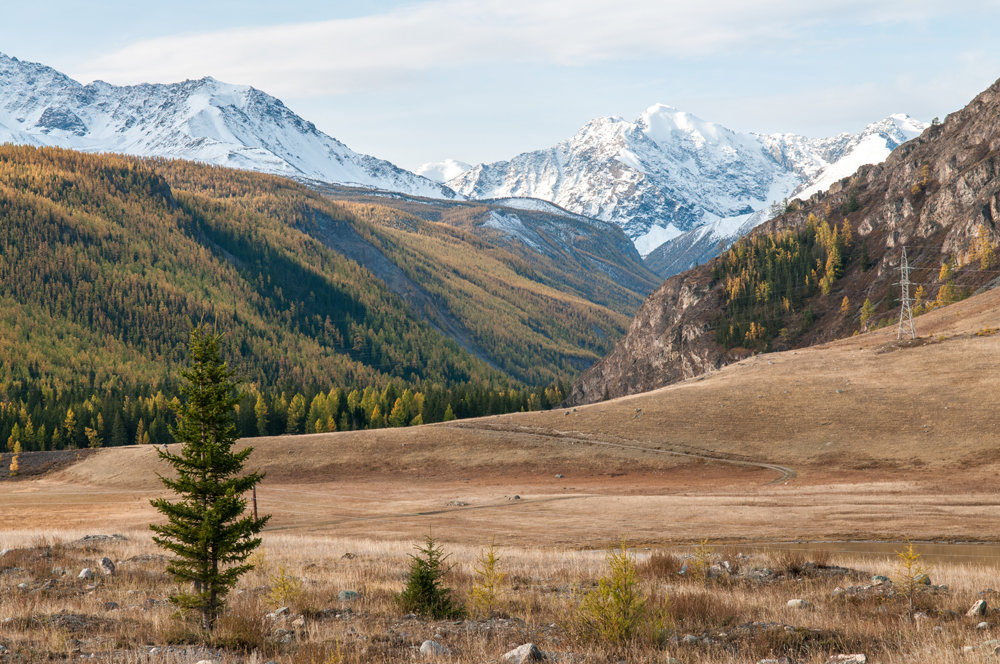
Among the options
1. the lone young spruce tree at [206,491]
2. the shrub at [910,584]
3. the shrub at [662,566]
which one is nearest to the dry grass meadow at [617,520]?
the shrub at [662,566]

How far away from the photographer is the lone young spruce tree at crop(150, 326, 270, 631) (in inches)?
672

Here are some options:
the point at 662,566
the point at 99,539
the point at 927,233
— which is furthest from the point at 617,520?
the point at 927,233

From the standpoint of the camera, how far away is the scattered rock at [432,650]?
43.7ft

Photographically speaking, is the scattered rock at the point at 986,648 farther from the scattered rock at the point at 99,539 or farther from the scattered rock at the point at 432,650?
the scattered rock at the point at 99,539

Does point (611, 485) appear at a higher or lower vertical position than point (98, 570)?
lower

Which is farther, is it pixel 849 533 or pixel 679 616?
pixel 849 533

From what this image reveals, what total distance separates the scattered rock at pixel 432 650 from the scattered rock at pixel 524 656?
124 centimetres

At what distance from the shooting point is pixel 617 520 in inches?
1865

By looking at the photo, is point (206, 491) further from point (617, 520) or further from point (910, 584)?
point (617, 520)

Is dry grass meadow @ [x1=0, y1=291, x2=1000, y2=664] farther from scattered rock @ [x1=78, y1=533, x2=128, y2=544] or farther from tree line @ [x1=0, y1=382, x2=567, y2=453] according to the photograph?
tree line @ [x1=0, y1=382, x2=567, y2=453]

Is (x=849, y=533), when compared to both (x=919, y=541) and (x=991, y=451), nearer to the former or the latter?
(x=919, y=541)

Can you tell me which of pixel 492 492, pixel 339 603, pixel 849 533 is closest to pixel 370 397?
pixel 492 492

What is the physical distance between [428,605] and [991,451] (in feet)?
200

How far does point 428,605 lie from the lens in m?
17.7
